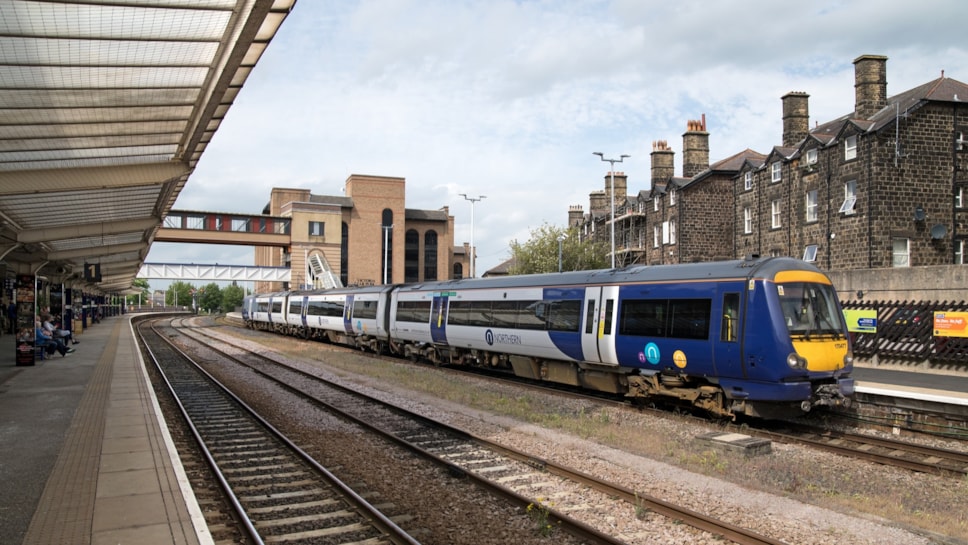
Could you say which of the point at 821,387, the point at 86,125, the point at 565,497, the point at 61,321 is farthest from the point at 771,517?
the point at 61,321

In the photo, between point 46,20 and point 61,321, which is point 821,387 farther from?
point 61,321

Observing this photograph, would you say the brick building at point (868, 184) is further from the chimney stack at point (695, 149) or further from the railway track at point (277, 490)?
the railway track at point (277, 490)

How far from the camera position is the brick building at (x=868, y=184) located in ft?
93.7

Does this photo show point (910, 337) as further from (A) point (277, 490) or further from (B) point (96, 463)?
→ (B) point (96, 463)

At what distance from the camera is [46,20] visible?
7.79 meters

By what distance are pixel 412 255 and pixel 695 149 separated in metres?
47.2

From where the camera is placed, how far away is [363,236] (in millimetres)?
79188

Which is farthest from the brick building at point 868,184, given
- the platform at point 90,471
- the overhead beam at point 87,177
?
the platform at point 90,471

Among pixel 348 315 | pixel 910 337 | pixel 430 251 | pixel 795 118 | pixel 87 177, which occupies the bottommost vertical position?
pixel 910 337

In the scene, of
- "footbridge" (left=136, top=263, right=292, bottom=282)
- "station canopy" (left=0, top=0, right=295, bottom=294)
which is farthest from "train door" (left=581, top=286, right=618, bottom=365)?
"footbridge" (left=136, top=263, right=292, bottom=282)

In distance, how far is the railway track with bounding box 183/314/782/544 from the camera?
6.76 metres

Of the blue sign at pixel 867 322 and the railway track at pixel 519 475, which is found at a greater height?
the blue sign at pixel 867 322

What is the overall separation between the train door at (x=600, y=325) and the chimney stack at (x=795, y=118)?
24384 millimetres

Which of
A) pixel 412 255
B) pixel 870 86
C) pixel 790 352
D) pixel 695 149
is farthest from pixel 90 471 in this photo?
pixel 412 255
